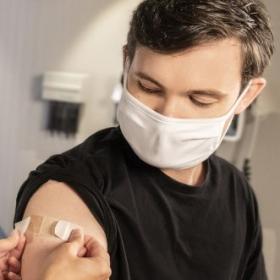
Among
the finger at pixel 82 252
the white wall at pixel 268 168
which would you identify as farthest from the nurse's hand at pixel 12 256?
the white wall at pixel 268 168

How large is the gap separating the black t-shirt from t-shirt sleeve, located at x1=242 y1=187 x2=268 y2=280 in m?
0.03

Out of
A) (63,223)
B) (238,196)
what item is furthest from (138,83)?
(238,196)

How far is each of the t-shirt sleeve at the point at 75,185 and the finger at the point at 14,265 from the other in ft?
0.34

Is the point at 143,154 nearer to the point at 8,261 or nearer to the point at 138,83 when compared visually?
the point at 138,83

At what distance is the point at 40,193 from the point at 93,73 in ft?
4.08

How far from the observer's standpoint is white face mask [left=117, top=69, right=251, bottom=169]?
0.85 m

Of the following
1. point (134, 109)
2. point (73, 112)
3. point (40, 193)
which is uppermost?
point (134, 109)

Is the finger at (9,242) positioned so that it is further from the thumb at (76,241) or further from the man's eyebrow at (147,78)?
the man's eyebrow at (147,78)

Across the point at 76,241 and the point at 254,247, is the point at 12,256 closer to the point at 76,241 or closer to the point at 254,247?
the point at 76,241

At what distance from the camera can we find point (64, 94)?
1904 mm

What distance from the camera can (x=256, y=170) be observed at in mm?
1949

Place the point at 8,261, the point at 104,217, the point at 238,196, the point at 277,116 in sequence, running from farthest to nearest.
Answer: the point at 277,116 → the point at 238,196 → the point at 104,217 → the point at 8,261

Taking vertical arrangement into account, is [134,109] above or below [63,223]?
above

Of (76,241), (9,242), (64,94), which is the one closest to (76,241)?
(76,241)
